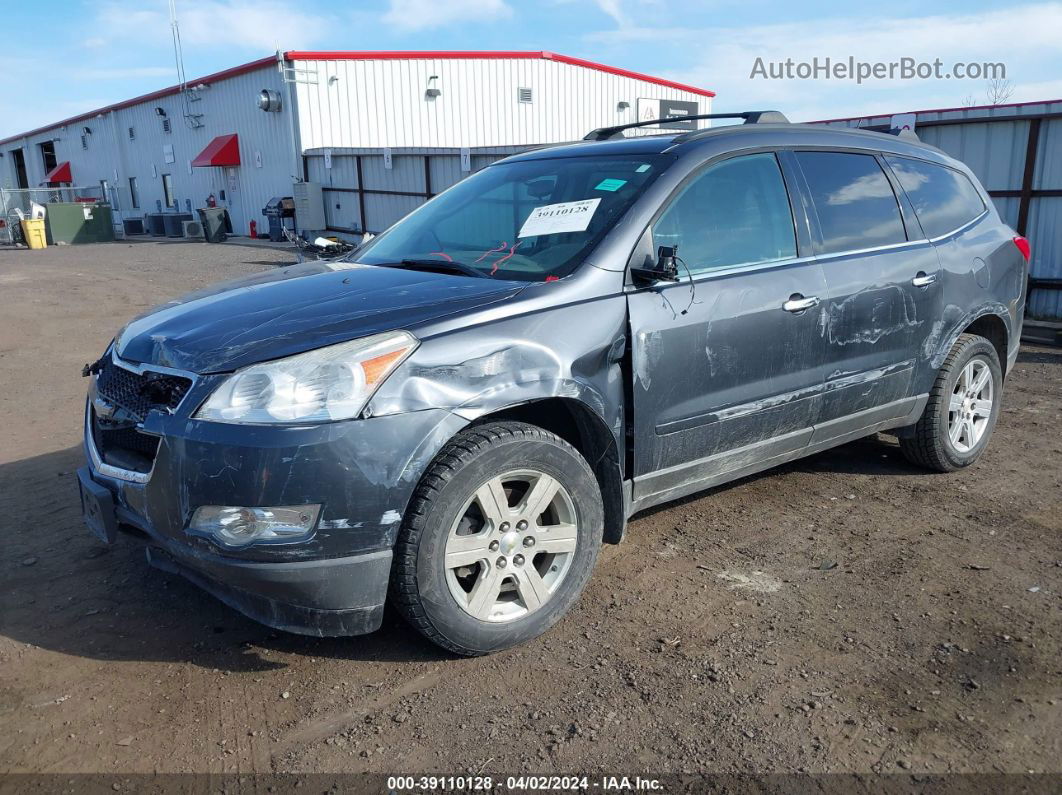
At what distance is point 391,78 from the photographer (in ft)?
84.1

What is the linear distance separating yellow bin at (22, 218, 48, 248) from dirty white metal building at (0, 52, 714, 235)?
17.0 feet

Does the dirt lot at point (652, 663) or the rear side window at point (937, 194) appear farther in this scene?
the rear side window at point (937, 194)

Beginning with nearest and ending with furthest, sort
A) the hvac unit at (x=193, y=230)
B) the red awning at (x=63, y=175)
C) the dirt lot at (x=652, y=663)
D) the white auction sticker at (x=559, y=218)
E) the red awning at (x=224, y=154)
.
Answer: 1. the dirt lot at (x=652, y=663)
2. the white auction sticker at (x=559, y=218)
3. the hvac unit at (x=193, y=230)
4. the red awning at (x=224, y=154)
5. the red awning at (x=63, y=175)

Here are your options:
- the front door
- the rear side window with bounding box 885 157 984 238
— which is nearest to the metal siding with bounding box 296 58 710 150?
the rear side window with bounding box 885 157 984 238

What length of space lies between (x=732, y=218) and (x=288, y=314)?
1939mm

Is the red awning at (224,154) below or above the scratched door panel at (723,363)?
above

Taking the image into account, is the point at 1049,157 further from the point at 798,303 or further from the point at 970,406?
the point at 798,303

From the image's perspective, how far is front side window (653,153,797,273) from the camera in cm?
358

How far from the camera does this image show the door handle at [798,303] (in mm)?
3799

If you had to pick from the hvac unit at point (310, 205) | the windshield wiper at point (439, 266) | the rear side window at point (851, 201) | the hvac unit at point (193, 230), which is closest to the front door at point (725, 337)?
the rear side window at point (851, 201)

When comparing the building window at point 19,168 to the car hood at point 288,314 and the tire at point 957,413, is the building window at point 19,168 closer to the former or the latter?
the car hood at point 288,314

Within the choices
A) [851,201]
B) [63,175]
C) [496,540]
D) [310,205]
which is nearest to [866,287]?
[851,201]

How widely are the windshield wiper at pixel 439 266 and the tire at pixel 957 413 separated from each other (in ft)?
8.98

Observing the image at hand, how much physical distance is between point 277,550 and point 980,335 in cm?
429
